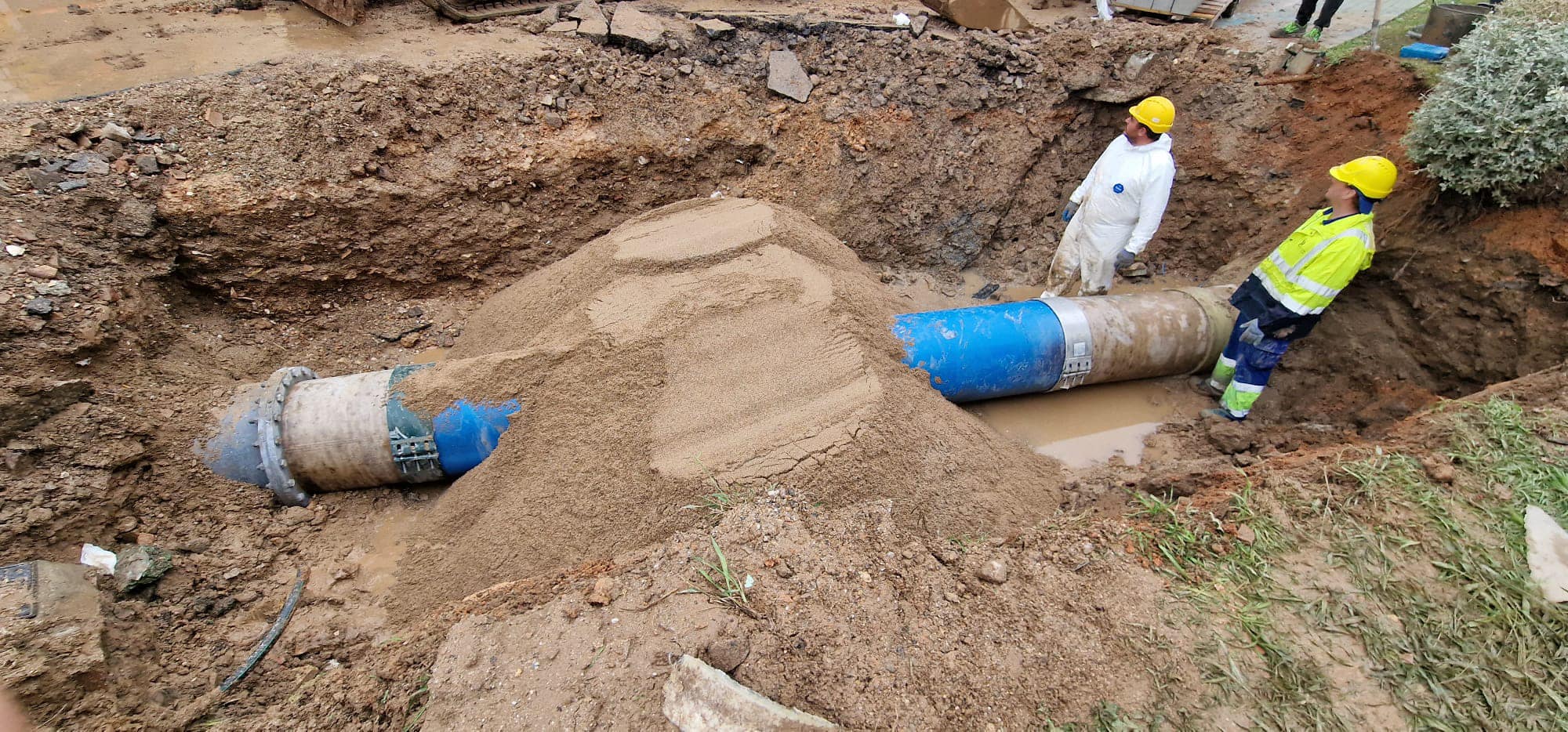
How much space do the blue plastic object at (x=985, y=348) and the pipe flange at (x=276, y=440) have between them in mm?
3536

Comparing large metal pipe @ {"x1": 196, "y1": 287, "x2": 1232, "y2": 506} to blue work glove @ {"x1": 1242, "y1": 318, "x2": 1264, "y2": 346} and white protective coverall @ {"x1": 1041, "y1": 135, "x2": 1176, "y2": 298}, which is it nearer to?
blue work glove @ {"x1": 1242, "y1": 318, "x2": 1264, "y2": 346}

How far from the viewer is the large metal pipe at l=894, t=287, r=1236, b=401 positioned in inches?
172

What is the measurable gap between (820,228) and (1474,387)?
437cm

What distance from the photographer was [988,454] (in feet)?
13.5

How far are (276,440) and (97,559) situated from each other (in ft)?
2.81

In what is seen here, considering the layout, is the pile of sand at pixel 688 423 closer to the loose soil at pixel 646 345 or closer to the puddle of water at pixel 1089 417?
the loose soil at pixel 646 345

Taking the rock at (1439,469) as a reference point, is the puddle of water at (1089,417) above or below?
below

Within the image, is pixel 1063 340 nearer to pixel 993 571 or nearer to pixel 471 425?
pixel 993 571

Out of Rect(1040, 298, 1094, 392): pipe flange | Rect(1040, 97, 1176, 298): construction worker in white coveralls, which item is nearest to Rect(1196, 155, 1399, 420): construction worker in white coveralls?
Rect(1040, 97, 1176, 298): construction worker in white coveralls

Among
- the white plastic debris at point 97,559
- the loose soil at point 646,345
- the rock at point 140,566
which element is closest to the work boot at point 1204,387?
the loose soil at point 646,345

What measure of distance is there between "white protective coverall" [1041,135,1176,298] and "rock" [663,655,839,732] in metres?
3.94

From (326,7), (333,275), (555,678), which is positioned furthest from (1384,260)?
(326,7)

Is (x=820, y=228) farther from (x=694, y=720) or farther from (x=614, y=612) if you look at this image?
(x=694, y=720)

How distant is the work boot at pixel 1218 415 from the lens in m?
4.84
